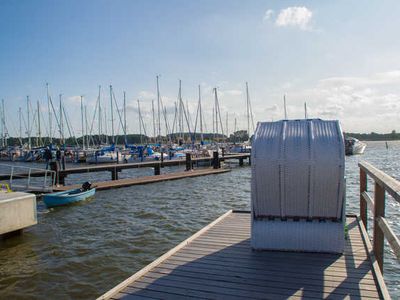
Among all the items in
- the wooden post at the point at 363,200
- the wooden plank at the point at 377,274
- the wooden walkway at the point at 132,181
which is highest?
the wooden post at the point at 363,200

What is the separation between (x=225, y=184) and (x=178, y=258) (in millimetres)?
19832

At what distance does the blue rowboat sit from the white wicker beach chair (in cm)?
1306

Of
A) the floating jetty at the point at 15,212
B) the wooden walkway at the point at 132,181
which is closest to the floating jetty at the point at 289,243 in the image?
the floating jetty at the point at 15,212

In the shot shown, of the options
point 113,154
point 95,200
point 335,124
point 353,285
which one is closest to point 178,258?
point 353,285

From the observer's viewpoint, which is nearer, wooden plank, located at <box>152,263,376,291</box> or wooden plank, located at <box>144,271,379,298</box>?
wooden plank, located at <box>144,271,379,298</box>

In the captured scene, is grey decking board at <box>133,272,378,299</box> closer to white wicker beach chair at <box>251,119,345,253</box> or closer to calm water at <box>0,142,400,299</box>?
white wicker beach chair at <box>251,119,345,253</box>

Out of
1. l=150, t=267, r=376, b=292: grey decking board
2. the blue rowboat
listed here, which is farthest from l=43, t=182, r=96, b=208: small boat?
l=150, t=267, r=376, b=292: grey decking board

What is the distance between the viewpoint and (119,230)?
508 inches

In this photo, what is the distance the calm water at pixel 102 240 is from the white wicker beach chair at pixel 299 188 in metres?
2.51

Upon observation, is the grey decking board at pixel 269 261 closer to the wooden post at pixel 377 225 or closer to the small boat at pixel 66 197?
the wooden post at pixel 377 225

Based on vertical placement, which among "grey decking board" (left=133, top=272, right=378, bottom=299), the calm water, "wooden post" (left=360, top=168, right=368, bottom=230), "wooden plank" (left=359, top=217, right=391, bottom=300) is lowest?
the calm water

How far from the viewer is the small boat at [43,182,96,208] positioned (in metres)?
17.0

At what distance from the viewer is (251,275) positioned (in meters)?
5.53

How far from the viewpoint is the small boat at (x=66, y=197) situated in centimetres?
1697
